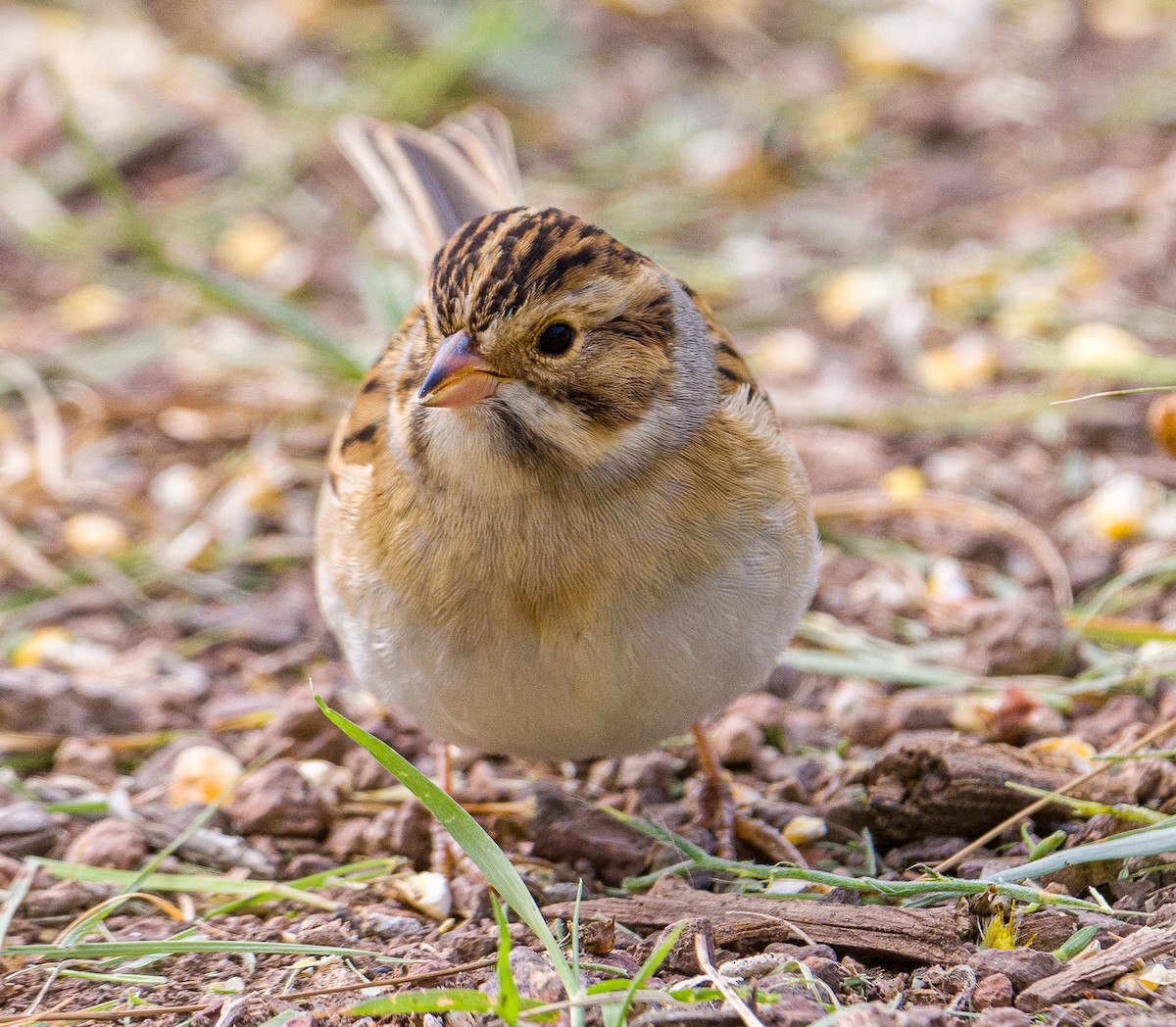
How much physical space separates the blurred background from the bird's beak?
1.45 meters

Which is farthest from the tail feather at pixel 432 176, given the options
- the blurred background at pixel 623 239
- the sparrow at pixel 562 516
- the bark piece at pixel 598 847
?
the bark piece at pixel 598 847

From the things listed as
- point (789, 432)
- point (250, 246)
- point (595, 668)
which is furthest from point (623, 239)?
point (595, 668)

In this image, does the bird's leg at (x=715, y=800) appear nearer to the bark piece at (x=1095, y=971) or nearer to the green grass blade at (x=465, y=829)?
the green grass blade at (x=465, y=829)

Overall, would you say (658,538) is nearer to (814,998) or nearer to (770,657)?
(770,657)

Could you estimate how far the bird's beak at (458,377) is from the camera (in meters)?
2.69

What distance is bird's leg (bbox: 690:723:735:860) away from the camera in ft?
11.2

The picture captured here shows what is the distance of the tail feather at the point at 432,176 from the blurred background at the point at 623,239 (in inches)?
22.6

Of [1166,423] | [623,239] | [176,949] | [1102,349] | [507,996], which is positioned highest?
[1166,423]

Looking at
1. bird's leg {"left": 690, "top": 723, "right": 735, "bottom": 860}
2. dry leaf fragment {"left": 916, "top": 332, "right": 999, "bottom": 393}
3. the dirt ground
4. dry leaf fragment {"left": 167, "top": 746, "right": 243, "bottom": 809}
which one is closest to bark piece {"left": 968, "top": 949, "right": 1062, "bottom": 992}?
the dirt ground

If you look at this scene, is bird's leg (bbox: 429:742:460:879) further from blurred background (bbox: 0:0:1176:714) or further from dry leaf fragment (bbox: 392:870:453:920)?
blurred background (bbox: 0:0:1176:714)

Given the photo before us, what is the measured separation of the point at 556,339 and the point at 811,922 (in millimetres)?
1116

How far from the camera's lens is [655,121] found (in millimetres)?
6910

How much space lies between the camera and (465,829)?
2668 millimetres

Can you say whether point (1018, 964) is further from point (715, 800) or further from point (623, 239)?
point (623, 239)
